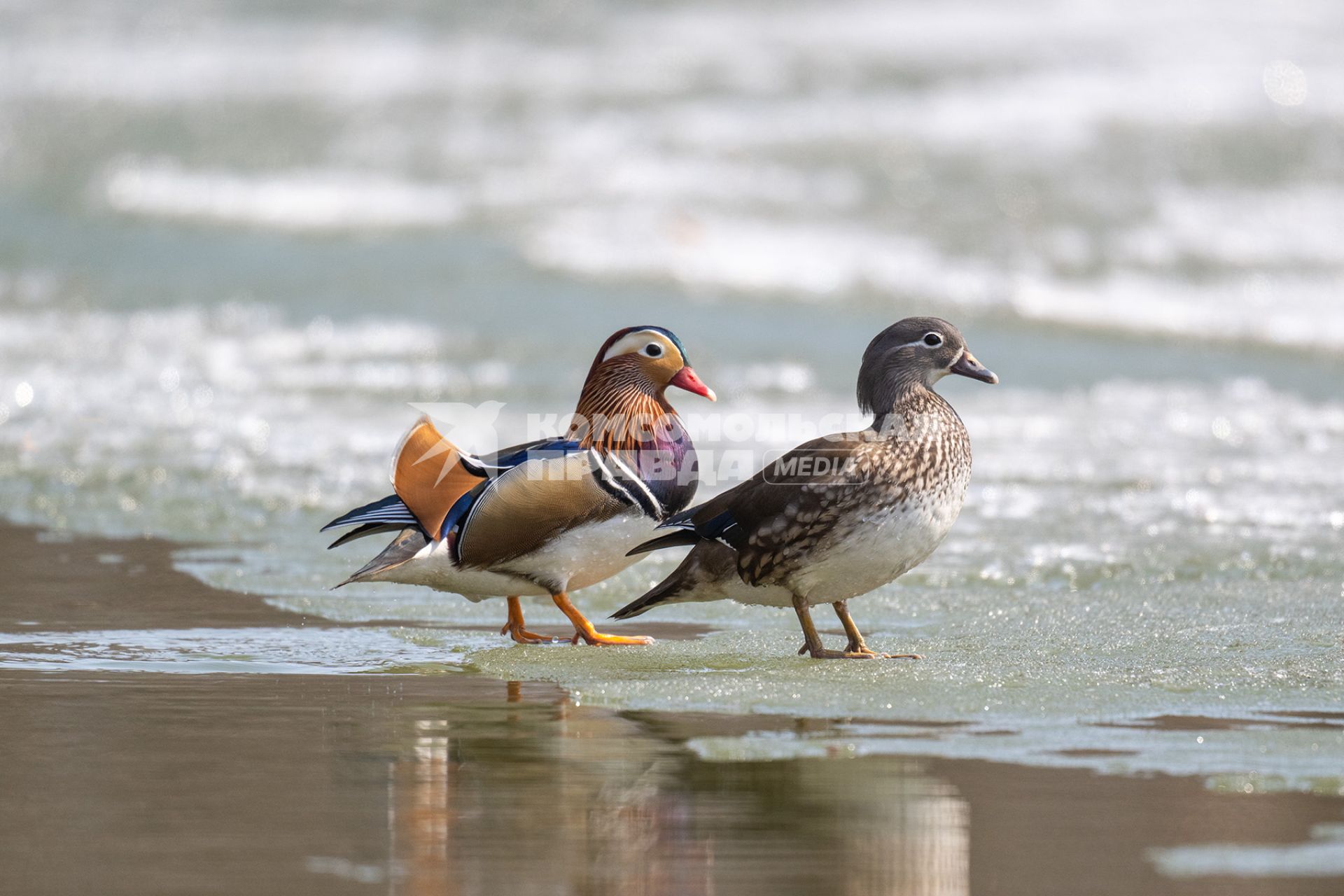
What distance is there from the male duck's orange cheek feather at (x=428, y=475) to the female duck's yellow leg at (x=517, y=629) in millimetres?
464

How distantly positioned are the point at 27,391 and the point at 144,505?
3416 mm

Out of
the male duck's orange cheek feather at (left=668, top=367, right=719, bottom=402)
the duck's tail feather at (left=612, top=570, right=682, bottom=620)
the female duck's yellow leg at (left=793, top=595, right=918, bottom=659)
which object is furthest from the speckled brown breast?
the male duck's orange cheek feather at (left=668, top=367, right=719, bottom=402)

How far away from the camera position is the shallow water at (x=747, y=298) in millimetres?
5648

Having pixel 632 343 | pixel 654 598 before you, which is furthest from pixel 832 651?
pixel 632 343

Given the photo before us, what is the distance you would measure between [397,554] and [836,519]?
1477 millimetres

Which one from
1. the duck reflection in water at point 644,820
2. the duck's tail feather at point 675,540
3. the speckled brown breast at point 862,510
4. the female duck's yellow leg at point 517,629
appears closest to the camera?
the duck reflection in water at point 644,820

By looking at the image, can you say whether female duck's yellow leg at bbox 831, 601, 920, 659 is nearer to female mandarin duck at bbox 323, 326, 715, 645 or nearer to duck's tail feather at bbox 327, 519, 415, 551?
female mandarin duck at bbox 323, 326, 715, 645

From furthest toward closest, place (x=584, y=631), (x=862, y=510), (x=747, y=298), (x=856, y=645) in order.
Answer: (x=747, y=298), (x=584, y=631), (x=856, y=645), (x=862, y=510)

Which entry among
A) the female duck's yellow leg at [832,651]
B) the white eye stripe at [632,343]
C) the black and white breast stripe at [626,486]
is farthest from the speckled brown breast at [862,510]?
the white eye stripe at [632,343]

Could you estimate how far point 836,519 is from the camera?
5.53 metres

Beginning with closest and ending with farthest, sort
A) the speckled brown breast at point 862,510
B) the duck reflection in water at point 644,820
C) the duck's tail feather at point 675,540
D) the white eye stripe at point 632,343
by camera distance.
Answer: the duck reflection in water at point 644,820 → the speckled brown breast at point 862,510 → the duck's tail feather at point 675,540 → the white eye stripe at point 632,343

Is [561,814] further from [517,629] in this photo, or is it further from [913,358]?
[913,358]

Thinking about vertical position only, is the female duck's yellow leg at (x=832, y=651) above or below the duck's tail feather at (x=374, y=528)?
below

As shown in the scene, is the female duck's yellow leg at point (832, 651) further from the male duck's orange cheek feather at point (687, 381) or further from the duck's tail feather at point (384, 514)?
the duck's tail feather at point (384, 514)
